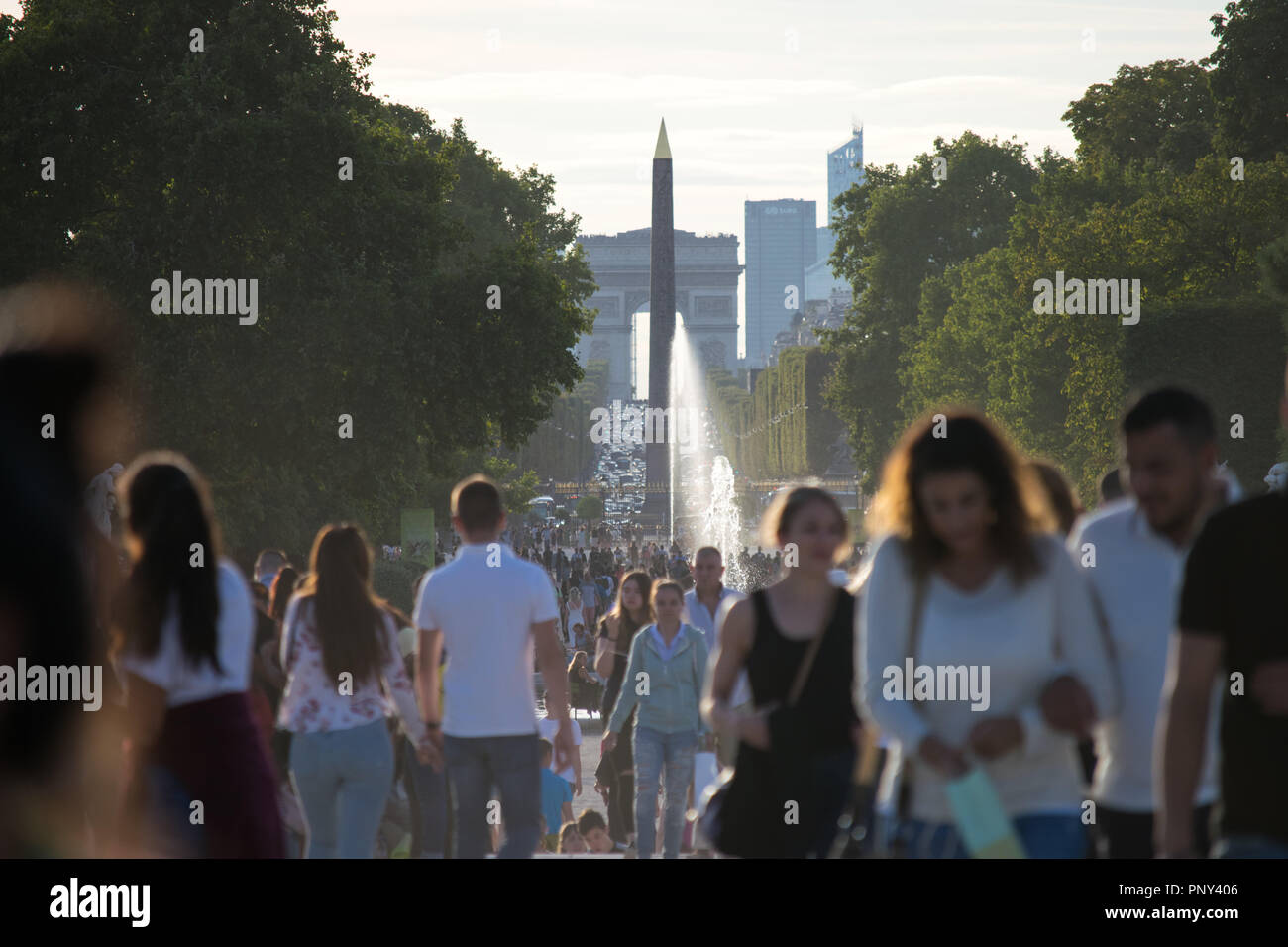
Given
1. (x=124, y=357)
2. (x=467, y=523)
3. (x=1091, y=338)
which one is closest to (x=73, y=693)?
(x=467, y=523)

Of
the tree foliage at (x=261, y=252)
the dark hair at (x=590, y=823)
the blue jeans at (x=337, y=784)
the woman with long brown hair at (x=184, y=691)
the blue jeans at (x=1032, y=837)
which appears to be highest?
the tree foliage at (x=261, y=252)

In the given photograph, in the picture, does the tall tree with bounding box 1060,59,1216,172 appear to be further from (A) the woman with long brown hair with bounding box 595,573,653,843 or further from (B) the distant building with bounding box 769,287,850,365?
(B) the distant building with bounding box 769,287,850,365

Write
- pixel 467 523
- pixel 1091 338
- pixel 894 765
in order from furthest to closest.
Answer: pixel 1091 338
pixel 467 523
pixel 894 765

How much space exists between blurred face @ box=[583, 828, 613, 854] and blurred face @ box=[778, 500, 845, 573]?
504 centimetres

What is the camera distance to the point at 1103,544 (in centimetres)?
472

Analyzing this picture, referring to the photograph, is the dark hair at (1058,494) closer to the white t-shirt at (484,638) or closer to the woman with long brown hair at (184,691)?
the white t-shirt at (484,638)

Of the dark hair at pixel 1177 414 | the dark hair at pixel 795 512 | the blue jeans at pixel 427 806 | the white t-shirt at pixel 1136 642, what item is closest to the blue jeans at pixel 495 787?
the blue jeans at pixel 427 806

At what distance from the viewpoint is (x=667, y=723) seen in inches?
366

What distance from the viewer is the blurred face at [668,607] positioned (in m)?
9.40

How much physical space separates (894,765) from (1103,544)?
91 cm

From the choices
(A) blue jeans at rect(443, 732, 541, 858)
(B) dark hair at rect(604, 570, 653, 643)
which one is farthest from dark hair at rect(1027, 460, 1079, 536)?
(B) dark hair at rect(604, 570, 653, 643)

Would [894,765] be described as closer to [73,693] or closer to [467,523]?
[73,693]
